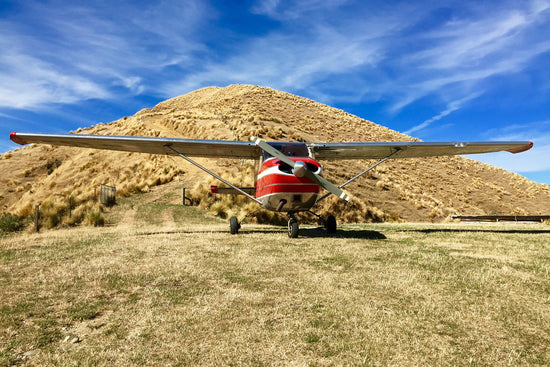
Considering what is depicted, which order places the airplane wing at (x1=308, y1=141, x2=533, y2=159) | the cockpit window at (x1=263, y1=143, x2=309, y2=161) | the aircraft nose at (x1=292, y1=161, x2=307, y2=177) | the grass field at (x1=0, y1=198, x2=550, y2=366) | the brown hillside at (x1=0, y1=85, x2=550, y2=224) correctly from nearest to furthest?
the grass field at (x1=0, y1=198, x2=550, y2=366), the aircraft nose at (x1=292, y1=161, x2=307, y2=177), the cockpit window at (x1=263, y1=143, x2=309, y2=161), the airplane wing at (x1=308, y1=141, x2=533, y2=159), the brown hillside at (x1=0, y1=85, x2=550, y2=224)

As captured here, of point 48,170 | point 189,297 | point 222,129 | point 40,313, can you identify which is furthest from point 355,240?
point 48,170

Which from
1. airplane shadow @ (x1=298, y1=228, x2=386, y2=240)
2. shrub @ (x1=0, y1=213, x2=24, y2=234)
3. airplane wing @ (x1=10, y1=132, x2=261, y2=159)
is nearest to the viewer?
airplane shadow @ (x1=298, y1=228, x2=386, y2=240)

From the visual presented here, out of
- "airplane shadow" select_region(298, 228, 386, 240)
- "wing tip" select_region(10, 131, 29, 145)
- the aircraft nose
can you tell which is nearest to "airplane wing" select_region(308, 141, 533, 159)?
the aircraft nose

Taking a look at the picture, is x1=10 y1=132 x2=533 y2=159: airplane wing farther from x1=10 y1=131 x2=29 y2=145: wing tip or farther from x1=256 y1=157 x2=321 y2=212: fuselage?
x1=256 y1=157 x2=321 y2=212: fuselage

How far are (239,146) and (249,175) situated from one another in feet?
30.5

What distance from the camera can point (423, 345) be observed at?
3.00 meters

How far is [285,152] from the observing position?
10.5 m

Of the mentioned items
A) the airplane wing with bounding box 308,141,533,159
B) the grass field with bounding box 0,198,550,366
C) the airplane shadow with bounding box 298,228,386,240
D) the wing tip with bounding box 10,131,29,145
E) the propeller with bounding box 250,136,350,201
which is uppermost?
the airplane wing with bounding box 308,141,533,159

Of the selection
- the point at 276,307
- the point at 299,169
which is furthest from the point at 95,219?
the point at 276,307

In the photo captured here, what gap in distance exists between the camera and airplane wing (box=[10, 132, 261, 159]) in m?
10.9

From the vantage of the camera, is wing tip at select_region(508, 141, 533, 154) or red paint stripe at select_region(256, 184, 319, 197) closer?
red paint stripe at select_region(256, 184, 319, 197)

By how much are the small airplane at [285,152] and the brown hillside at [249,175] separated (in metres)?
4.68

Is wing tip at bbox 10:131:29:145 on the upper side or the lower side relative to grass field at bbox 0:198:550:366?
upper

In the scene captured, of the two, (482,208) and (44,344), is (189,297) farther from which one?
(482,208)
